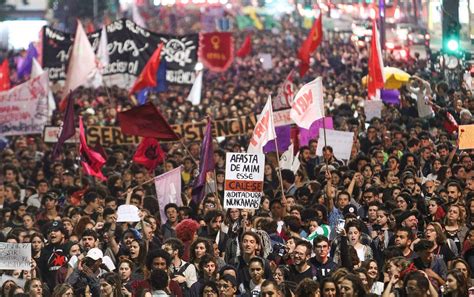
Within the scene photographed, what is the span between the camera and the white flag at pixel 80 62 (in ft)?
93.3

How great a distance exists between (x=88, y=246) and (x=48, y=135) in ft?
34.6

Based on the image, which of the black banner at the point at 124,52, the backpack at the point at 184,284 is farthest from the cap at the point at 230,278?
the black banner at the point at 124,52

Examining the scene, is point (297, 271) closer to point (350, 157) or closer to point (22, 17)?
point (350, 157)

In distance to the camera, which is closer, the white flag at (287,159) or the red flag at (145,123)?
the red flag at (145,123)

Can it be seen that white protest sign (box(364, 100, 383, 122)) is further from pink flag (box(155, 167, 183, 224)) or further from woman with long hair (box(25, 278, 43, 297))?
woman with long hair (box(25, 278, 43, 297))

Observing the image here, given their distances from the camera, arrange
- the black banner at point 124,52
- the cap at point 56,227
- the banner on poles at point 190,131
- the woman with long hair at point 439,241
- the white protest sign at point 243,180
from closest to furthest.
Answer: the woman with long hair at point 439,241
the cap at point 56,227
the white protest sign at point 243,180
the banner on poles at point 190,131
the black banner at point 124,52

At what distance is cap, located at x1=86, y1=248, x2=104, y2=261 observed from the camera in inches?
602

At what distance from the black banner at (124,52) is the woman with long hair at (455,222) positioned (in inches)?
630

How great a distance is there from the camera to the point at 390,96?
29.8 meters

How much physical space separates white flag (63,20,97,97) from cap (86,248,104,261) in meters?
12.7

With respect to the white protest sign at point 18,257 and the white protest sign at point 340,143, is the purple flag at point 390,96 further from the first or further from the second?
the white protest sign at point 18,257

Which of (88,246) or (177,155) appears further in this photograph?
(177,155)

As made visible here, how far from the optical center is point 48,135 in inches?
1036

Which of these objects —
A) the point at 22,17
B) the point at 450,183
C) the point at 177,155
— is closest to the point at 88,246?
the point at 450,183
